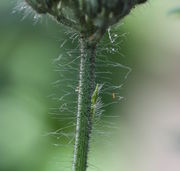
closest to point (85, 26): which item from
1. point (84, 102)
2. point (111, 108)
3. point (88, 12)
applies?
point (88, 12)

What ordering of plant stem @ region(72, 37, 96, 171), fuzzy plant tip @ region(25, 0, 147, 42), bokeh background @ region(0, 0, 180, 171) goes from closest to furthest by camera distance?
fuzzy plant tip @ region(25, 0, 147, 42)
plant stem @ region(72, 37, 96, 171)
bokeh background @ region(0, 0, 180, 171)

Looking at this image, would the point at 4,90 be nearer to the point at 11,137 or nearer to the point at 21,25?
the point at 11,137

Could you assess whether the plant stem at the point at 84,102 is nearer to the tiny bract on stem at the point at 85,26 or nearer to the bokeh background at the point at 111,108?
the tiny bract on stem at the point at 85,26

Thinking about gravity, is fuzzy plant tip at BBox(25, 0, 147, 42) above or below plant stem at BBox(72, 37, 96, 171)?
above

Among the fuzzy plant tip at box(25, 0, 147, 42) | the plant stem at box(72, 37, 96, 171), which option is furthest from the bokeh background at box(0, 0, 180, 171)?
the fuzzy plant tip at box(25, 0, 147, 42)

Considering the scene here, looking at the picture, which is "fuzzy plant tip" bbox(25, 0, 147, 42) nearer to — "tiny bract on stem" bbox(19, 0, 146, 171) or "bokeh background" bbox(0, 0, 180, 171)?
"tiny bract on stem" bbox(19, 0, 146, 171)

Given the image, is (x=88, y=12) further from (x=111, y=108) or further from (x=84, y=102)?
(x=111, y=108)
